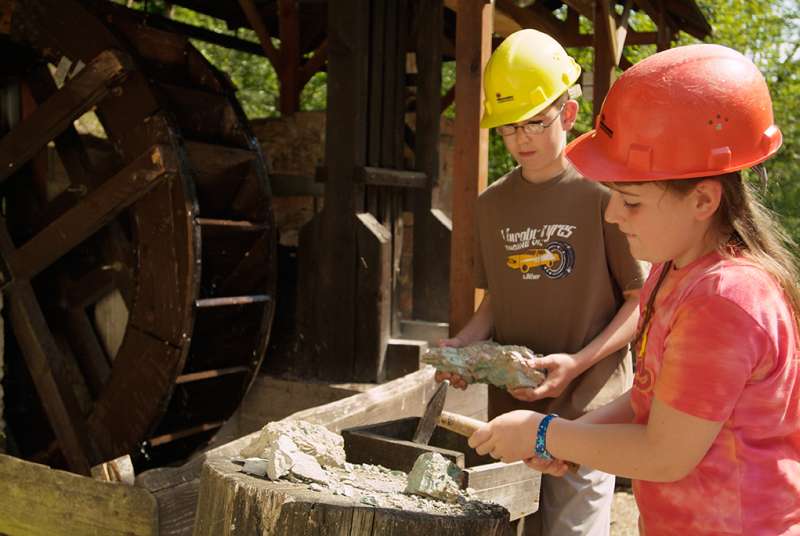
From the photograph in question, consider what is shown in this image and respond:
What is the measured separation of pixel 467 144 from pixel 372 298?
78.0 inches

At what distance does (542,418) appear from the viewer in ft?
5.97

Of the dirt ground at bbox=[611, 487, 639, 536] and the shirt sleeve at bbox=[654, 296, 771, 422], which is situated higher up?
the shirt sleeve at bbox=[654, 296, 771, 422]

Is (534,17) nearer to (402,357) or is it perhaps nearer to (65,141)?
(402,357)

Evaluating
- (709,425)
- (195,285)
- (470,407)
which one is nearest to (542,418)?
(709,425)

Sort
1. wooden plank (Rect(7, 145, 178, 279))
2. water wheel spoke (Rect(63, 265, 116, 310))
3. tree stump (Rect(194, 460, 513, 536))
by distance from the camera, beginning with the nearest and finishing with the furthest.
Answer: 1. tree stump (Rect(194, 460, 513, 536))
2. wooden plank (Rect(7, 145, 178, 279))
3. water wheel spoke (Rect(63, 265, 116, 310))

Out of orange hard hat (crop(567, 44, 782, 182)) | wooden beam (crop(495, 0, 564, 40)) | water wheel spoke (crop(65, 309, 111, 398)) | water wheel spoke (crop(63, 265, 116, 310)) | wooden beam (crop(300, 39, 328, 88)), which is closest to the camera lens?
orange hard hat (crop(567, 44, 782, 182))

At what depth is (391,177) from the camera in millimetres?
6031

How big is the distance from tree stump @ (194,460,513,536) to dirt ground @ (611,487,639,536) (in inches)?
136

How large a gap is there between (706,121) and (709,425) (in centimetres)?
54

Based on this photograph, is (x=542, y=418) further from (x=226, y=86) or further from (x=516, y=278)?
(x=226, y=86)

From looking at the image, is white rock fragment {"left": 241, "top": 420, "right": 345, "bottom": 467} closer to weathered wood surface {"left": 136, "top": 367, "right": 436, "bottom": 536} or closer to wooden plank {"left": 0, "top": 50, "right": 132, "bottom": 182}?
weathered wood surface {"left": 136, "top": 367, "right": 436, "bottom": 536}

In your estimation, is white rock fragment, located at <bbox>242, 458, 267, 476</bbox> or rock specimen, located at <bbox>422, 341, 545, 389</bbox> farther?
rock specimen, located at <bbox>422, 341, 545, 389</bbox>

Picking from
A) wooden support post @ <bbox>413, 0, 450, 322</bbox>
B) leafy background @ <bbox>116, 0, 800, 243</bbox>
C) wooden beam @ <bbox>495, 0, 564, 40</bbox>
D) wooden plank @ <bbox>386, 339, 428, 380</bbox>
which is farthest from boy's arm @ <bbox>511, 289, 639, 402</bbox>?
leafy background @ <bbox>116, 0, 800, 243</bbox>

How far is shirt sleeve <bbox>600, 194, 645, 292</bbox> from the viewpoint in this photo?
269 cm
